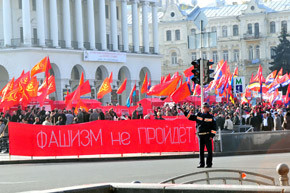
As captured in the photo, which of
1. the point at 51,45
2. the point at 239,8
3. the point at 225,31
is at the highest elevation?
the point at 239,8

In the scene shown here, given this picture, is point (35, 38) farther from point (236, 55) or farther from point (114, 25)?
point (236, 55)

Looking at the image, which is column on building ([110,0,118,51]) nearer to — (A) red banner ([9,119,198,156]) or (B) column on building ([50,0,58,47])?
(B) column on building ([50,0,58,47])

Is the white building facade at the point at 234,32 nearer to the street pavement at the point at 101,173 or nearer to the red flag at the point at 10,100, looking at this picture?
the red flag at the point at 10,100

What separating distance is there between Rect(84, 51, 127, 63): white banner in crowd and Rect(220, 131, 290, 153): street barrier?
46.7 m

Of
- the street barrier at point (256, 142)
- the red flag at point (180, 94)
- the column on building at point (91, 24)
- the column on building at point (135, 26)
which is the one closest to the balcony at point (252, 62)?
the column on building at point (135, 26)

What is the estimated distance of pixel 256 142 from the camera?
80.7ft

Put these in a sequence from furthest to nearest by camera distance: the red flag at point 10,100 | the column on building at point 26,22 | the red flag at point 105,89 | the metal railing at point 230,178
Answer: the column on building at point 26,22 → the red flag at point 105,89 → the red flag at point 10,100 → the metal railing at point 230,178

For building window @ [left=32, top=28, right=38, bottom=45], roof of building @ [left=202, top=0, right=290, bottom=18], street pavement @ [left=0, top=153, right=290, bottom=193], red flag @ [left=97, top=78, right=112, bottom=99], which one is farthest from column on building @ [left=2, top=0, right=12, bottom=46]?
roof of building @ [left=202, top=0, right=290, bottom=18]

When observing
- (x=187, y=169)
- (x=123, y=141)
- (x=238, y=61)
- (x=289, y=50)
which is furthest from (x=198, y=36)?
(x=238, y=61)

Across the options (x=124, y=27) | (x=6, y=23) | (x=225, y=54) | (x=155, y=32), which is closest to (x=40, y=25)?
(x=6, y=23)

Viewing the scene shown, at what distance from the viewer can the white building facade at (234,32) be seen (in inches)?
4149

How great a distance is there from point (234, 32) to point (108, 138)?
86.1 metres

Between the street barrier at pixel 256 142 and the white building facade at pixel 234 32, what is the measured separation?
78.2m

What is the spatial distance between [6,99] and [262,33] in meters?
74.9
